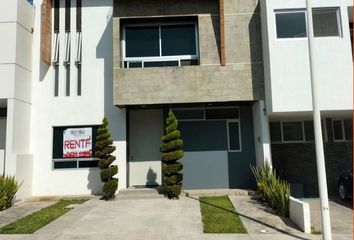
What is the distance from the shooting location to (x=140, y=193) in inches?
578

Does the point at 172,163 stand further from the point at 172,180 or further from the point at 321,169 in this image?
the point at 321,169

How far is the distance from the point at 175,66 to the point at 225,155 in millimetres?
4529

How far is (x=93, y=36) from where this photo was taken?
1608 cm

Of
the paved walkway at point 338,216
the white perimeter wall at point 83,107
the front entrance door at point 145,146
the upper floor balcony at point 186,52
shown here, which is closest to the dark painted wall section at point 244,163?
the upper floor balcony at point 186,52

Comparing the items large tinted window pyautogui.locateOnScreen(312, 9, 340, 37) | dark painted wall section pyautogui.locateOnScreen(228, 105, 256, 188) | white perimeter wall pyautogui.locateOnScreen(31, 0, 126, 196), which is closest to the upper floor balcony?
white perimeter wall pyautogui.locateOnScreen(31, 0, 126, 196)

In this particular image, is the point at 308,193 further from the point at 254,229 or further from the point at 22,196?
the point at 22,196

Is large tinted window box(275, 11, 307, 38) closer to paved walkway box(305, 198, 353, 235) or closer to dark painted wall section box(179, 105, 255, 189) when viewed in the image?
dark painted wall section box(179, 105, 255, 189)

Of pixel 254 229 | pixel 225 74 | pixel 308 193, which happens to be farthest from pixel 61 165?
pixel 308 193

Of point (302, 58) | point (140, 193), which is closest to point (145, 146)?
point (140, 193)

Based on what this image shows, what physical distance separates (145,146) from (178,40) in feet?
16.5

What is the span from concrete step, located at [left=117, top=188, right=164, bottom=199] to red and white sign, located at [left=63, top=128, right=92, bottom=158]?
2.42 meters

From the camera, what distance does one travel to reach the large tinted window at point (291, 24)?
13828 mm

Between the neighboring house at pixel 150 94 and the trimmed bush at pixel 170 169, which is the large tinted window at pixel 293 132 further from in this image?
the trimmed bush at pixel 170 169

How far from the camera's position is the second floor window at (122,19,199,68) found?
15.2 meters
